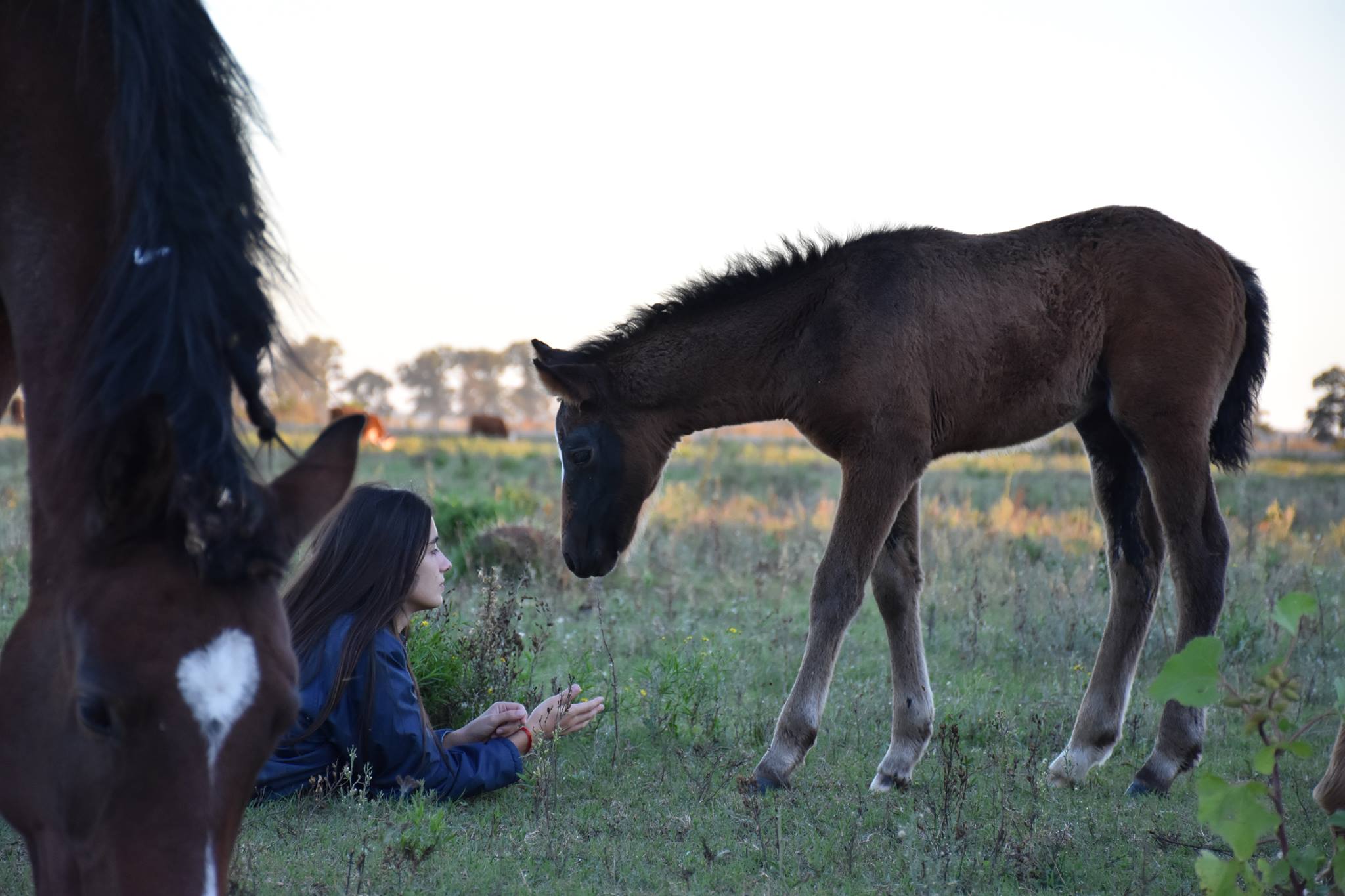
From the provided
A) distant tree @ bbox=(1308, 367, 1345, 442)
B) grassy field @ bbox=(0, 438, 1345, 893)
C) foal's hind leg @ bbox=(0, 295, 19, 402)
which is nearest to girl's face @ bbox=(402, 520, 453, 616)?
grassy field @ bbox=(0, 438, 1345, 893)

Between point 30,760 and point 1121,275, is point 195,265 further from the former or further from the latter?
point 1121,275

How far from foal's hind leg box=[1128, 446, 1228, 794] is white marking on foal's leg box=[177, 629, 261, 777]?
4195 millimetres

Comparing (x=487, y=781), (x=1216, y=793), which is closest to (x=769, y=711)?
(x=487, y=781)

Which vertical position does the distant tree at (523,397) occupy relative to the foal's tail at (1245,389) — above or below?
above

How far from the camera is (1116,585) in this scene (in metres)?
5.41

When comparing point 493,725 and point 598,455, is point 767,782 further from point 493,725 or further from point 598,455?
point 598,455

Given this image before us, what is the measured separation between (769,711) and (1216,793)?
3387 mm

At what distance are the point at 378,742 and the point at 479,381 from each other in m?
116

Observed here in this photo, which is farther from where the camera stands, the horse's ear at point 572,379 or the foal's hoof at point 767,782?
the horse's ear at point 572,379

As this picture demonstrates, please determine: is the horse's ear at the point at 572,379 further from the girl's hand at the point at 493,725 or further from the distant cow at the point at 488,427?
the distant cow at the point at 488,427

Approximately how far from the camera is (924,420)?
192 inches

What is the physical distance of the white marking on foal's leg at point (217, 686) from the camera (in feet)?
6.65

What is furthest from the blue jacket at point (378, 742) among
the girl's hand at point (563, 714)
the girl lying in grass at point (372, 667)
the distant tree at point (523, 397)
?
the distant tree at point (523, 397)

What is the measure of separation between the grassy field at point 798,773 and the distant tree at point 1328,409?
3087 cm
